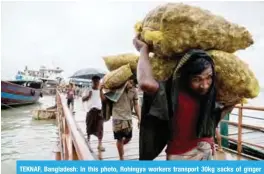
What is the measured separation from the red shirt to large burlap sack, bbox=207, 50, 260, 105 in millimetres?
149

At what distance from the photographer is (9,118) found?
13695 millimetres

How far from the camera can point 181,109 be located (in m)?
1.25

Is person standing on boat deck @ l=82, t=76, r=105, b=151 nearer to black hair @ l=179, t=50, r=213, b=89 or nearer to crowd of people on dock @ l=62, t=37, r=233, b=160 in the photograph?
crowd of people on dock @ l=62, t=37, r=233, b=160

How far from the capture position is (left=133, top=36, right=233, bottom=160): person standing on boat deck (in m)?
1.16

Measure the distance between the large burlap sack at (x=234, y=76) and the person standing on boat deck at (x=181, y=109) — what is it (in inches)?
1.8

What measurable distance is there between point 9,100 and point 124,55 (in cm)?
1523

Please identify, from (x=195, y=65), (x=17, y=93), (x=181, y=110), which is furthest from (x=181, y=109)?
(x=17, y=93)

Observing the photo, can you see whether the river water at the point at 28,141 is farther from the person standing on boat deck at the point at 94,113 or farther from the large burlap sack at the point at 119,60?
the large burlap sack at the point at 119,60

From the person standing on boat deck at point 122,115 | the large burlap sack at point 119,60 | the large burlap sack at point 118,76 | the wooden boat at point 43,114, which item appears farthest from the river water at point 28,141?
the large burlap sack at point 119,60

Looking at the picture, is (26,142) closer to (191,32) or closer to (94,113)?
(94,113)

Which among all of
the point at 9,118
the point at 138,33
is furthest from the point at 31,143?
the point at 138,33

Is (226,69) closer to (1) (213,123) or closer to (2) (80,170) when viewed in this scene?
(1) (213,123)

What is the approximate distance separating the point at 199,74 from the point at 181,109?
18 centimetres

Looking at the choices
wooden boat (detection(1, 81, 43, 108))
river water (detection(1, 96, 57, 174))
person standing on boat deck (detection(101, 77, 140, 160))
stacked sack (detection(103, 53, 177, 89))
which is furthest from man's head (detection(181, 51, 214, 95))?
wooden boat (detection(1, 81, 43, 108))
